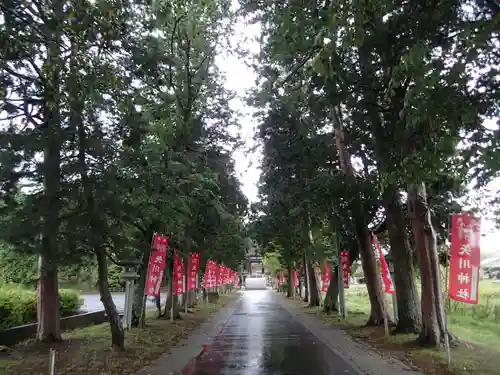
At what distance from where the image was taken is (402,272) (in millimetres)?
14391

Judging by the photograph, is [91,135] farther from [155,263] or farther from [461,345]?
[461,345]

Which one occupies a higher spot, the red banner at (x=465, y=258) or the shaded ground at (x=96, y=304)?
the red banner at (x=465, y=258)

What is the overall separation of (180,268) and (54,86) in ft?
48.5

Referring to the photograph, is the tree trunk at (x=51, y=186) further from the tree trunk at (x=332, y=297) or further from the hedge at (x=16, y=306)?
the tree trunk at (x=332, y=297)

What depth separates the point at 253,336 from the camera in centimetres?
1580

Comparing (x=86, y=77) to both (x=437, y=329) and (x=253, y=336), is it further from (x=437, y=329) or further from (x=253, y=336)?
(x=253, y=336)

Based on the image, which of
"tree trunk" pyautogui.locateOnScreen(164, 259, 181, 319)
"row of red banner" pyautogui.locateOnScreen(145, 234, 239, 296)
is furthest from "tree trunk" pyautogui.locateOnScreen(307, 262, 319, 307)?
"tree trunk" pyautogui.locateOnScreen(164, 259, 181, 319)

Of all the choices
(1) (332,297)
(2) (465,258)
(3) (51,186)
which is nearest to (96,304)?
(1) (332,297)

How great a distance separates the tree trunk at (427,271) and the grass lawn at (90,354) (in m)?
6.48

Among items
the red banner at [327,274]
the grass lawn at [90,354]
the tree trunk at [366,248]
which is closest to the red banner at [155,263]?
the grass lawn at [90,354]

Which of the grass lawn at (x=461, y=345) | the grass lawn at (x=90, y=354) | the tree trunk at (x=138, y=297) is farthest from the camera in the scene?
the tree trunk at (x=138, y=297)

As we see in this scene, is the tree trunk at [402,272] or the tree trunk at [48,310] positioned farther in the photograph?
the tree trunk at [402,272]

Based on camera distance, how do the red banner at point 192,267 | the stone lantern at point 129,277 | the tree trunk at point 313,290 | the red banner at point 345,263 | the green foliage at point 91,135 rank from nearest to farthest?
the green foliage at point 91,135 < the stone lantern at point 129,277 < the red banner at point 345,263 < the red banner at point 192,267 < the tree trunk at point 313,290

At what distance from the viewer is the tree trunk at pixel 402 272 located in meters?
14.1
